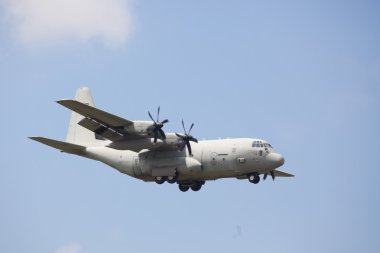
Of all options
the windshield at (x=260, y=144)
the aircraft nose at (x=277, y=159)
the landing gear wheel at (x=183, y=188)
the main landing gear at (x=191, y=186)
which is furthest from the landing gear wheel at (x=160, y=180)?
the aircraft nose at (x=277, y=159)

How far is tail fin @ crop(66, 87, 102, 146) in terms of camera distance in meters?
48.4

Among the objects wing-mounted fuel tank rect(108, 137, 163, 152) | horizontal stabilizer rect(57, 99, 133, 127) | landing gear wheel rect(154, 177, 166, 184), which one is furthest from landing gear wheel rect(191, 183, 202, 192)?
horizontal stabilizer rect(57, 99, 133, 127)

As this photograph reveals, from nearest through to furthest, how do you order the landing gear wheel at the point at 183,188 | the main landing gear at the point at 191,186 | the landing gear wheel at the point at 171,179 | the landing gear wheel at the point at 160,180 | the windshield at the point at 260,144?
1. the windshield at the point at 260,144
2. the landing gear wheel at the point at 171,179
3. the landing gear wheel at the point at 160,180
4. the main landing gear at the point at 191,186
5. the landing gear wheel at the point at 183,188

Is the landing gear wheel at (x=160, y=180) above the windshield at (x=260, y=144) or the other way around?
the other way around

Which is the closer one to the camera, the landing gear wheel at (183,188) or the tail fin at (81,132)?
the landing gear wheel at (183,188)

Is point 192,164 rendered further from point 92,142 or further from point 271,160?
point 92,142

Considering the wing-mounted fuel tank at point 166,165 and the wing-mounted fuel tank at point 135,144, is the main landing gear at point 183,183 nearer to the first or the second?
the wing-mounted fuel tank at point 166,165

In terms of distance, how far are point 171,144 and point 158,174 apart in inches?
85.1

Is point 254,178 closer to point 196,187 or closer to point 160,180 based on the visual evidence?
point 196,187

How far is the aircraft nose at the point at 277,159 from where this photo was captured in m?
42.7

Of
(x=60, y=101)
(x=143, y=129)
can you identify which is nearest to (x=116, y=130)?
(x=143, y=129)

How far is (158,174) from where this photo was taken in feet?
146

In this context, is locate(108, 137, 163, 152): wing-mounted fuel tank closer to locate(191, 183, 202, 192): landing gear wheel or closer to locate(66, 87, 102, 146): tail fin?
locate(191, 183, 202, 192): landing gear wheel

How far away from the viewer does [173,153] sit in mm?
44406
